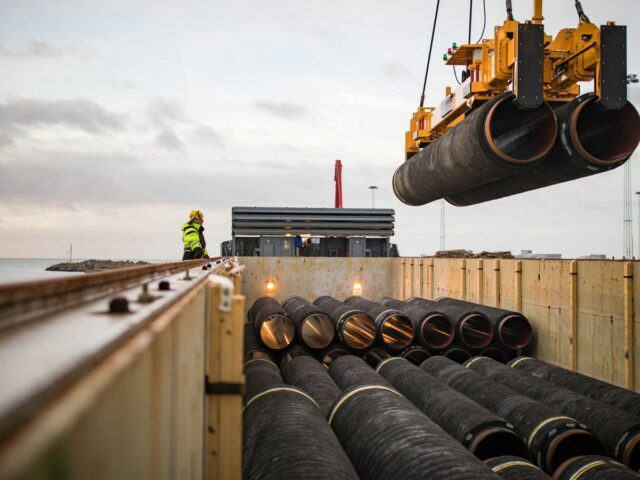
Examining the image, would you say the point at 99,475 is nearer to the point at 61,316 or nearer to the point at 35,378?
the point at 35,378

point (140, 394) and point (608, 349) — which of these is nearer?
point (140, 394)

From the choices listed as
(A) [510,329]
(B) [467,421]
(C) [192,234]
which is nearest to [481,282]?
(A) [510,329]

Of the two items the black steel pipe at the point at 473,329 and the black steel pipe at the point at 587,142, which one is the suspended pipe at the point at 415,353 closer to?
the black steel pipe at the point at 473,329

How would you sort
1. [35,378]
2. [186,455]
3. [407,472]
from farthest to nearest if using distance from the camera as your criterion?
[407,472] < [186,455] < [35,378]

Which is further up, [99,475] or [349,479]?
[99,475]

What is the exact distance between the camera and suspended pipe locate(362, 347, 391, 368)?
11.7 meters

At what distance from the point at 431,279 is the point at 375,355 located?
5037mm

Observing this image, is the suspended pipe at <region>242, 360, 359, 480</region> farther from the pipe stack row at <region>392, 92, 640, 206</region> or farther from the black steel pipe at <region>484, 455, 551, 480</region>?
the pipe stack row at <region>392, 92, 640, 206</region>

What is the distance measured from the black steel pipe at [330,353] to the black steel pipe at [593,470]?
6707mm

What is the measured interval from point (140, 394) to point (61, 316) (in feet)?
1.73

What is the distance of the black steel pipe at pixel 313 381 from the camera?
7.27 metres

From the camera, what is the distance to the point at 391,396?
531cm

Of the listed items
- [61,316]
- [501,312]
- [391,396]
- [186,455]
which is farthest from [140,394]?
[501,312]

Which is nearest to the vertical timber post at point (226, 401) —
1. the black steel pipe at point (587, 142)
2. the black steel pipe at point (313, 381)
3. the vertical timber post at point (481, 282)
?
the black steel pipe at point (313, 381)
